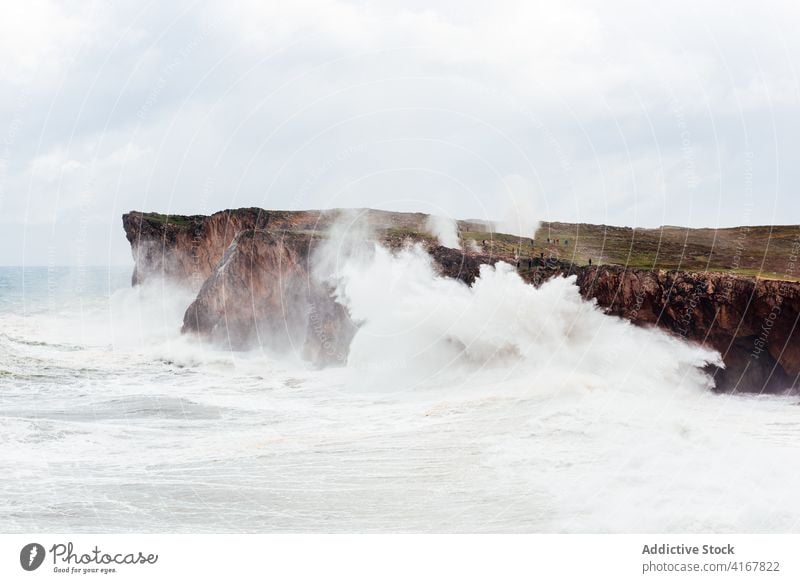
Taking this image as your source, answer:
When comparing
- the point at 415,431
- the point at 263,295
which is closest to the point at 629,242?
the point at 263,295

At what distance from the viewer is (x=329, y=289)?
105ft

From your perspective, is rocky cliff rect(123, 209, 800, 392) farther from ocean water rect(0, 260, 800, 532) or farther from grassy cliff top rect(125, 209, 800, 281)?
ocean water rect(0, 260, 800, 532)

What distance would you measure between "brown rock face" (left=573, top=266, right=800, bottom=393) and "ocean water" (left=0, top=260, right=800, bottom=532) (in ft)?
2.15

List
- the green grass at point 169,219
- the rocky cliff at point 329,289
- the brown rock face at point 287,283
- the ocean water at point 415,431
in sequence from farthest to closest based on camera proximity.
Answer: the green grass at point 169,219 < the brown rock face at point 287,283 < the rocky cliff at point 329,289 < the ocean water at point 415,431

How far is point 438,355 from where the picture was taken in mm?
27531

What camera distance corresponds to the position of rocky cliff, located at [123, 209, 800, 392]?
23.2 meters

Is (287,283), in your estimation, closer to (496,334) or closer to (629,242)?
(496,334)
